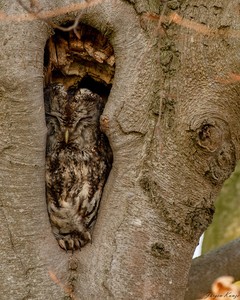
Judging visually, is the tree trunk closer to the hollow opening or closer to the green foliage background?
the hollow opening

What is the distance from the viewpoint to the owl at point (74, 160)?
330 centimetres

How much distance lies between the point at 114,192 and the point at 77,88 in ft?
3.79

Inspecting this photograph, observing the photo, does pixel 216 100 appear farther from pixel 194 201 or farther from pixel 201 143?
pixel 194 201

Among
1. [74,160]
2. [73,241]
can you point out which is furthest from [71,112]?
[73,241]

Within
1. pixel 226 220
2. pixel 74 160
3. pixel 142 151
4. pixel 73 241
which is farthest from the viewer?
pixel 226 220

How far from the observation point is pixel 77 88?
3762 millimetres

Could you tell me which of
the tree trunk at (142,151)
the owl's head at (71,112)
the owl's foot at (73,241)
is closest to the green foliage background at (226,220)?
the owl's head at (71,112)

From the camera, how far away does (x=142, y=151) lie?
2693 mm

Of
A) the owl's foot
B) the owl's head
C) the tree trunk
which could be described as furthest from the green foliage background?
the tree trunk

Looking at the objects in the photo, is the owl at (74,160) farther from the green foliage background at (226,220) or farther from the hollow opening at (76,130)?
the green foliage background at (226,220)

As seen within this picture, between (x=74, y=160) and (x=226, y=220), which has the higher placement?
(x=74, y=160)

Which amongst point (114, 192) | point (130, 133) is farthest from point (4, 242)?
point (130, 133)

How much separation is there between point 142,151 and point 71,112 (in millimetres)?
1215

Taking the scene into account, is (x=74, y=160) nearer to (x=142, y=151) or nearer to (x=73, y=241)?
(x=73, y=241)
